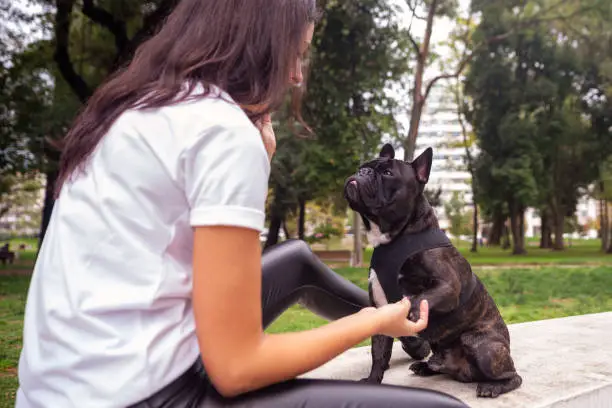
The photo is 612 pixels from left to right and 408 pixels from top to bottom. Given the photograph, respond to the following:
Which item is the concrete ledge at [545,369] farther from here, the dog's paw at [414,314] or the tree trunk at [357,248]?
the tree trunk at [357,248]

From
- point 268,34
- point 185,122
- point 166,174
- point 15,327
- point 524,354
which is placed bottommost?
point 15,327

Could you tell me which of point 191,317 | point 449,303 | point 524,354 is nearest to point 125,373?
point 191,317

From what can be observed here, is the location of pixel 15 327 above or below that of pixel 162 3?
below

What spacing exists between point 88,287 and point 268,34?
A: 0.71 meters

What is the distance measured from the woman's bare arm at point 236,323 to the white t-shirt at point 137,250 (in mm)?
51

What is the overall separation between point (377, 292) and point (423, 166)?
60cm

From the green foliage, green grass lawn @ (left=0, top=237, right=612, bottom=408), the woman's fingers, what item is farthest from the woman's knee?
the green foliage

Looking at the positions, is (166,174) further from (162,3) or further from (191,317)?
(162,3)

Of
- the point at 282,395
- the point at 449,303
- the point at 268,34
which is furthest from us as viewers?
the point at 449,303

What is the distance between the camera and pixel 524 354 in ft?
11.6

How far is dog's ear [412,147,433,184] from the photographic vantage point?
2543 millimetres

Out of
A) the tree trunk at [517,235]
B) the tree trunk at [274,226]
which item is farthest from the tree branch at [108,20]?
the tree trunk at [517,235]

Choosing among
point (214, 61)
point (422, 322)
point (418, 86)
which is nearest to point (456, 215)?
point (418, 86)

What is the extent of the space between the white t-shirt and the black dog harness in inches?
54.4
